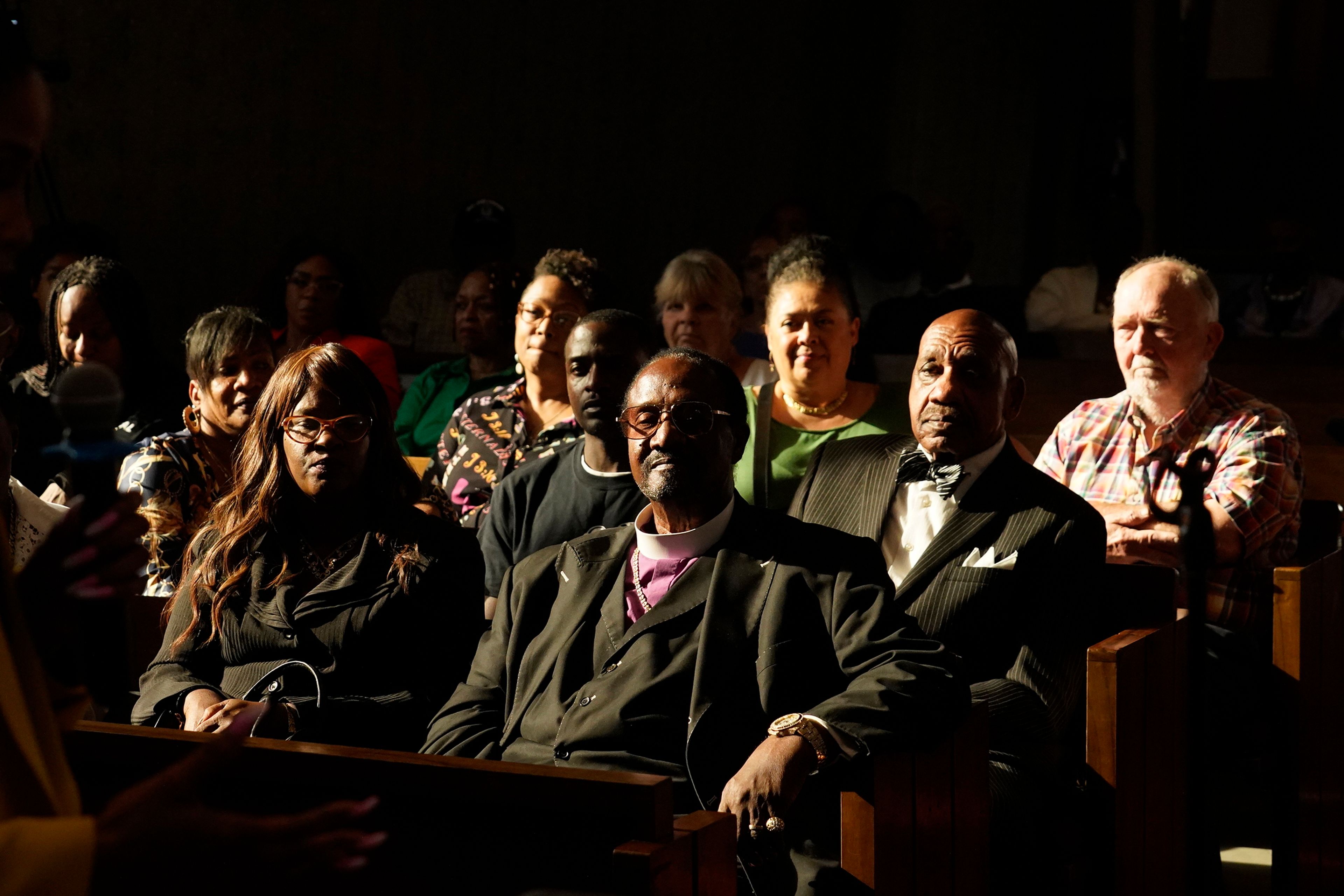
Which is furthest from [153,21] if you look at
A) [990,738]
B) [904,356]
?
[990,738]

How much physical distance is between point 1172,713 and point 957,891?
2.45 feet

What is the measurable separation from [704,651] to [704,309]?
2095 mm

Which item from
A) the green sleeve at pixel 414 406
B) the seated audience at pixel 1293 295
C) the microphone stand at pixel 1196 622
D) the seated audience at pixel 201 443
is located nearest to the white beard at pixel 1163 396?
the microphone stand at pixel 1196 622

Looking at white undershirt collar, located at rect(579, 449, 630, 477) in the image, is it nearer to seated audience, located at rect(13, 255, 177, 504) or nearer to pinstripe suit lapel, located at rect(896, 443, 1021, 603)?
pinstripe suit lapel, located at rect(896, 443, 1021, 603)

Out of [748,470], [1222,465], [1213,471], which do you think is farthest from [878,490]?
[1222,465]

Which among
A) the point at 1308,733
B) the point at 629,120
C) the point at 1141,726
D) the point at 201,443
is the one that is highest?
the point at 629,120

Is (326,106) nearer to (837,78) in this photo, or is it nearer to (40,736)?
(837,78)

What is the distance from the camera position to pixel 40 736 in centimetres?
120

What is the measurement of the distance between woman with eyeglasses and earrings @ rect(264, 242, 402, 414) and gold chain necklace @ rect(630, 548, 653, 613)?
2.26 metres

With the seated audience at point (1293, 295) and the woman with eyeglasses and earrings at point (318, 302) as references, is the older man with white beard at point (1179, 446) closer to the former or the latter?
the woman with eyeglasses and earrings at point (318, 302)

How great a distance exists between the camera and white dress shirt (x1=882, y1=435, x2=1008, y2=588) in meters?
3.04

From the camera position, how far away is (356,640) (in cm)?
285

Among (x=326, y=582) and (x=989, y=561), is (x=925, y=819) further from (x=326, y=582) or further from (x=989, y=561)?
(x=326, y=582)

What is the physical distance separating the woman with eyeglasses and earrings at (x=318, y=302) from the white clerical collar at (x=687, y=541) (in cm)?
230
